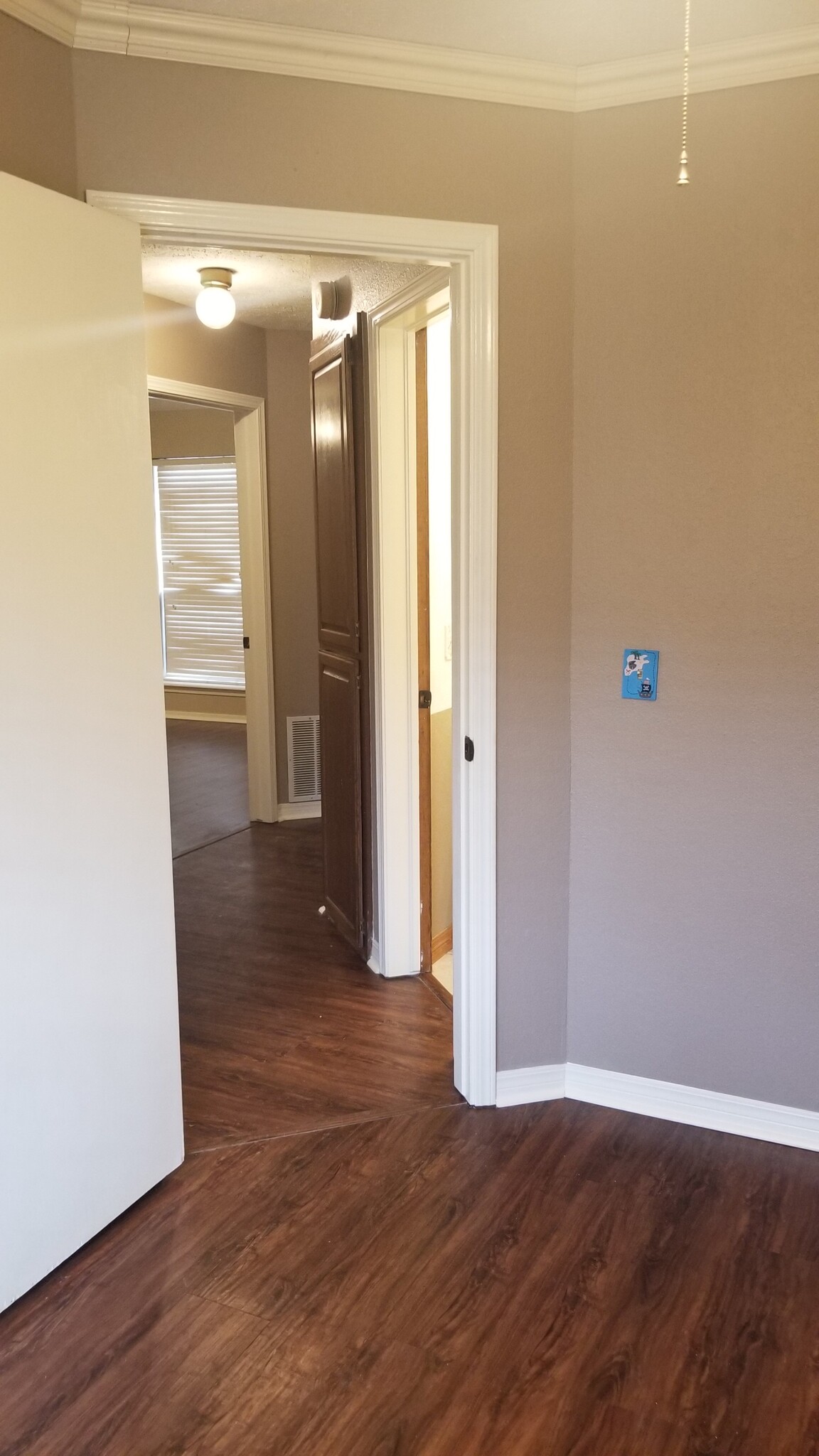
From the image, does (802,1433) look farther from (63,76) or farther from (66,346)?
(63,76)

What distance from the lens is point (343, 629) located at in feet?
12.1

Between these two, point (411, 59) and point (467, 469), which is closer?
point (411, 59)

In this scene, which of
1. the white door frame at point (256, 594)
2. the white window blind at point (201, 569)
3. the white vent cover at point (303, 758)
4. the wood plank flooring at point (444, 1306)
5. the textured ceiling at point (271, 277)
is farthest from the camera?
the white window blind at point (201, 569)

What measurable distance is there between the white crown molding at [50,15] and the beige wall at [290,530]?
3.28 metres

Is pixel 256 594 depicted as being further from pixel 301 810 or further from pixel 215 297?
pixel 215 297

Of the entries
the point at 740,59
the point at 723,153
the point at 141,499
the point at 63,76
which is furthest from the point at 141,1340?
the point at 740,59

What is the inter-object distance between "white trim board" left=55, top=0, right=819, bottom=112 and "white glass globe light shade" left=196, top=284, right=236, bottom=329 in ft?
6.77

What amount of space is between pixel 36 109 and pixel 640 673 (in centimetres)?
178

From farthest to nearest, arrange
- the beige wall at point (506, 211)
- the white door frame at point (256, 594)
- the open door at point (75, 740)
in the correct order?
the white door frame at point (256, 594)
the beige wall at point (506, 211)
the open door at point (75, 740)

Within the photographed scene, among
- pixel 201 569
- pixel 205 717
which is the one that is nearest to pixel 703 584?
pixel 201 569

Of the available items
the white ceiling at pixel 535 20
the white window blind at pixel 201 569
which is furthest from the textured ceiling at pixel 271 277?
the white window blind at pixel 201 569

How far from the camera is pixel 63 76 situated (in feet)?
7.05

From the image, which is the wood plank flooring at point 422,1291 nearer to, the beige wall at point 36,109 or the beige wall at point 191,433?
the beige wall at point 36,109

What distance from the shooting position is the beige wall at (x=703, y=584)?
2377 mm
